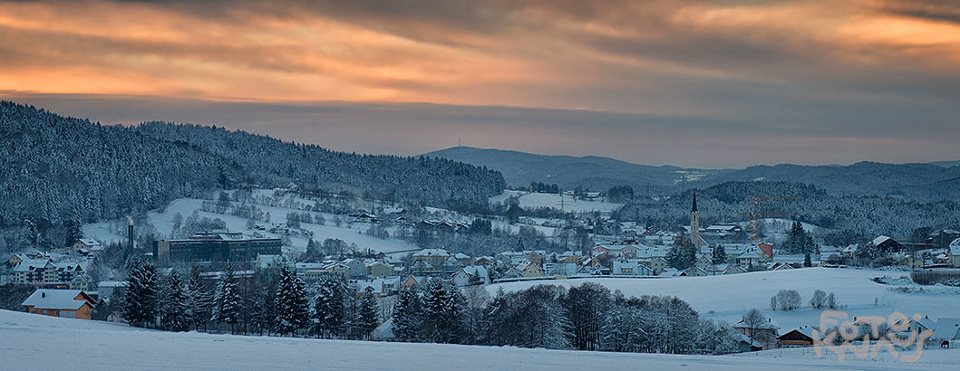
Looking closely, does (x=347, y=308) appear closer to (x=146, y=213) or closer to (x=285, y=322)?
(x=285, y=322)

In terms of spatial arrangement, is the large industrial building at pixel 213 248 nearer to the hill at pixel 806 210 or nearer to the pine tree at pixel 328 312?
the pine tree at pixel 328 312

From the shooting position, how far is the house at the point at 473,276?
71562mm

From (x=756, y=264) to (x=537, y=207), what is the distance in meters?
80.8

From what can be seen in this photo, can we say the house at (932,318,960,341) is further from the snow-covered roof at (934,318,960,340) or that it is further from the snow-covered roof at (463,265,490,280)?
the snow-covered roof at (463,265,490,280)

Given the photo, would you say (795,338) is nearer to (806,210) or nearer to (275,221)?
(275,221)

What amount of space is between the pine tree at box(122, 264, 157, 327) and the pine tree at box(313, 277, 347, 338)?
19.1 ft

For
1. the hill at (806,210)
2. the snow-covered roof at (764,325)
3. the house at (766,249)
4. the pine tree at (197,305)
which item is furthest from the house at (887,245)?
the pine tree at (197,305)

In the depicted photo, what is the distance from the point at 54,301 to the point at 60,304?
445 millimetres

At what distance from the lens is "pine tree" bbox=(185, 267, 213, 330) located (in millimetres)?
39906

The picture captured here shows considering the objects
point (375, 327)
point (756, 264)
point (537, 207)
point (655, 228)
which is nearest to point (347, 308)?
point (375, 327)

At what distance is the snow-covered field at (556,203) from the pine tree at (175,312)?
431ft

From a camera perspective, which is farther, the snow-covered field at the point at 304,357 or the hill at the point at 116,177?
the hill at the point at 116,177

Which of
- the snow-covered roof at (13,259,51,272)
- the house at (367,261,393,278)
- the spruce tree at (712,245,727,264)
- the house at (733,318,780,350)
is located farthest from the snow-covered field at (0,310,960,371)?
the spruce tree at (712,245,727,264)

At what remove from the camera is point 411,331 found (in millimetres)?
38406
